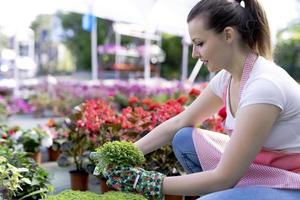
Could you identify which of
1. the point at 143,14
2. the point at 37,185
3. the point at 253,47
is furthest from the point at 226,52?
the point at 143,14

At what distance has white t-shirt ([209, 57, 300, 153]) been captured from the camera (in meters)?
1.55

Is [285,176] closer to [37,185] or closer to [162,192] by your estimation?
[162,192]

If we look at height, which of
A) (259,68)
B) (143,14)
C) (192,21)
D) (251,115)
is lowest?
(251,115)

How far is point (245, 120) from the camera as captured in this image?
1.53 metres

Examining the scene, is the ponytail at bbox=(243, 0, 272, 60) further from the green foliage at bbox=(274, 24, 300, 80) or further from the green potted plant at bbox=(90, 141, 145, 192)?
the green foliage at bbox=(274, 24, 300, 80)

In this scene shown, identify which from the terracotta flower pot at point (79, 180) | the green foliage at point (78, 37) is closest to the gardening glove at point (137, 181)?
the terracotta flower pot at point (79, 180)

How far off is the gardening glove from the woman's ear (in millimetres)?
571

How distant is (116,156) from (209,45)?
21.6 inches

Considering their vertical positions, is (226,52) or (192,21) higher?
(192,21)

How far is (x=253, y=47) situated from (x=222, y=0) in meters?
0.22

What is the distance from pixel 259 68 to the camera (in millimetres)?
1677

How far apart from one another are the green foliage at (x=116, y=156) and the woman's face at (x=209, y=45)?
0.46 metres

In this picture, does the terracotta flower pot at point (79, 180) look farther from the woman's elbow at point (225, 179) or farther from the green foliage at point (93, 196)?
the woman's elbow at point (225, 179)

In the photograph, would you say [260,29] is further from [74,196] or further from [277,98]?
[74,196]
